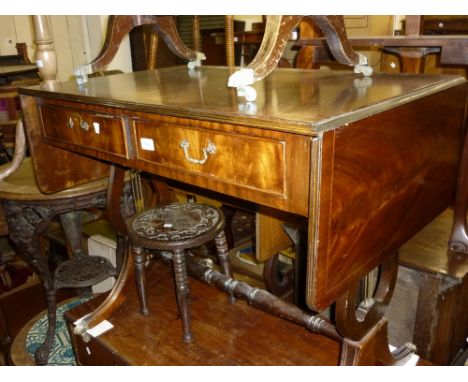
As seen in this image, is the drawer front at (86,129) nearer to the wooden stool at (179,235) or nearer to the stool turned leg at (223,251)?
the wooden stool at (179,235)

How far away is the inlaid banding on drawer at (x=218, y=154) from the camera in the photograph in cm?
86

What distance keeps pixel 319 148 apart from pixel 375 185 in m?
A: 0.23

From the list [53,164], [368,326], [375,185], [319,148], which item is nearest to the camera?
[319,148]

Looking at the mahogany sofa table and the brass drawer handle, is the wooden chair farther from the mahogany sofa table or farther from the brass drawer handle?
the brass drawer handle

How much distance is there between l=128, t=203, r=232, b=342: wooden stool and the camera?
54.5 inches

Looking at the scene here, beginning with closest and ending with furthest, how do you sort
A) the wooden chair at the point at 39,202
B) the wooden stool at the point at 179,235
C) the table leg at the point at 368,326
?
the table leg at the point at 368,326
the wooden stool at the point at 179,235
the wooden chair at the point at 39,202

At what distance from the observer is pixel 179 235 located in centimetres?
141

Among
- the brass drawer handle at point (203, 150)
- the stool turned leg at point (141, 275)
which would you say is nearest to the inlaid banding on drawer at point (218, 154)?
the brass drawer handle at point (203, 150)

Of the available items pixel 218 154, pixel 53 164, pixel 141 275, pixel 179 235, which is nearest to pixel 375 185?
pixel 218 154

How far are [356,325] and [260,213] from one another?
68 centimetres

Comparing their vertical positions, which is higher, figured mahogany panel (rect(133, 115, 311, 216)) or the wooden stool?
figured mahogany panel (rect(133, 115, 311, 216))

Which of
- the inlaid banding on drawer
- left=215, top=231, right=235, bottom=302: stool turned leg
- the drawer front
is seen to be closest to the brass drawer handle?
the inlaid banding on drawer

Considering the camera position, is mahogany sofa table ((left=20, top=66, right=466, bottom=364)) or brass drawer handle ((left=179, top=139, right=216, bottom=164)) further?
brass drawer handle ((left=179, top=139, right=216, bottom=164))

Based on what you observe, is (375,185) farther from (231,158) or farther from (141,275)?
(141,275)
